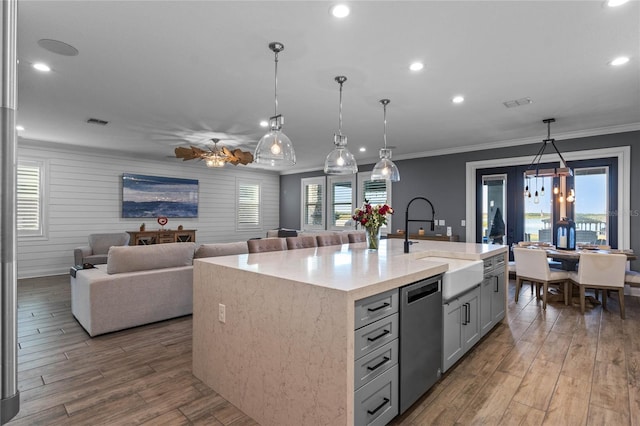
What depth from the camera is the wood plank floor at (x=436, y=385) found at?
2.10 metres

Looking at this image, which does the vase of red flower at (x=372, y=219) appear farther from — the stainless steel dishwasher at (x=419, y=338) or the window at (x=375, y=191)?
the window at (x=375, y=191)

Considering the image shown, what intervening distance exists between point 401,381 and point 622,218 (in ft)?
17.5

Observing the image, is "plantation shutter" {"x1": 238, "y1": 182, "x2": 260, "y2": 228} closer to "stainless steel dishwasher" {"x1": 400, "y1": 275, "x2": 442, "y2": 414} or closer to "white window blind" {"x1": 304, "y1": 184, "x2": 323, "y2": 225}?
"white window blind" {"x1": 304, "y1": 184, "x2": 323, "y2": 225}

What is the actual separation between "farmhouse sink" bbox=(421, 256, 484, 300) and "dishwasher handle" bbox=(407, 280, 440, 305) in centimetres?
14

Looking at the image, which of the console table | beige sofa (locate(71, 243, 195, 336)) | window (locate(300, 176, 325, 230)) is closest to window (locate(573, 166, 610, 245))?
window (locate(300, 176, 325, 230))

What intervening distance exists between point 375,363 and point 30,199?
7600 mm

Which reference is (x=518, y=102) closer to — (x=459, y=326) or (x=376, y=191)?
(x=459, y=326)

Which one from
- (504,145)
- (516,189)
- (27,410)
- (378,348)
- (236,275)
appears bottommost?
(27,410)

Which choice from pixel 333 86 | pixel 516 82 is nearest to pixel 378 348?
pixel 333 86

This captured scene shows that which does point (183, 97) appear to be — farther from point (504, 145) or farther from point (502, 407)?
point (504, 145)

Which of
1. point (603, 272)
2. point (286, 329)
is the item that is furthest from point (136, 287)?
point (603, 272)

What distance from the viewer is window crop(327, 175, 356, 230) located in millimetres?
8703

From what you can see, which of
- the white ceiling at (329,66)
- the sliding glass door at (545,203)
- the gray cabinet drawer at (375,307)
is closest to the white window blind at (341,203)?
the sliding glass door at (545,203)

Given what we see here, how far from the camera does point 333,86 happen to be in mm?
3533
